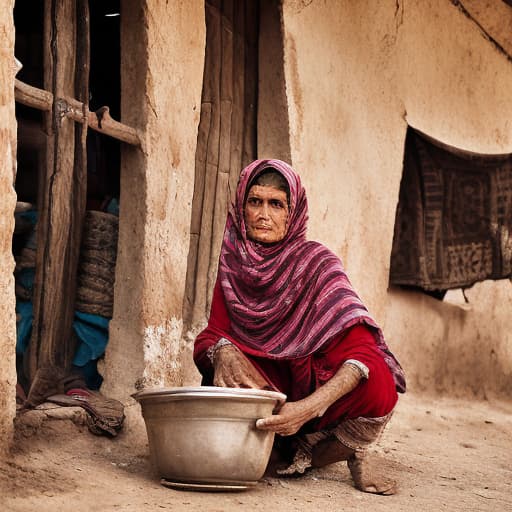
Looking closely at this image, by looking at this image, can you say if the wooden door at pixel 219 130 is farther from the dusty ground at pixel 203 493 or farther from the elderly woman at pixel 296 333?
the dusty ground at pixel 203 493

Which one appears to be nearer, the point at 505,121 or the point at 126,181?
the point at 126,181

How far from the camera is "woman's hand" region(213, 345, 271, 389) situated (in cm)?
349

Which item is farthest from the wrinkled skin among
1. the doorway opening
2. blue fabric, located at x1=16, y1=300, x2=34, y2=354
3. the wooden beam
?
the wooden beam

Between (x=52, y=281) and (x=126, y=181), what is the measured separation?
55 centimetres

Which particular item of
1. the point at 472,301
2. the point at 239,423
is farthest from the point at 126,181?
the point at 472,301

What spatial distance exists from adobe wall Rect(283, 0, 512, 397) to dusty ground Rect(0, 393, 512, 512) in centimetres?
130

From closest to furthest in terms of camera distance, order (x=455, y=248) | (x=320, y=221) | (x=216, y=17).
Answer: (x=216, y=17), (x=320, y=221), (x=455, y=248)

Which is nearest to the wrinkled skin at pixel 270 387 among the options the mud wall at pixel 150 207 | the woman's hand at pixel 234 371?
the woman's hand at pixel 234 371

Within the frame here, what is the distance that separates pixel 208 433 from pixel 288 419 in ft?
0.97

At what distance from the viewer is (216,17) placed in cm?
495

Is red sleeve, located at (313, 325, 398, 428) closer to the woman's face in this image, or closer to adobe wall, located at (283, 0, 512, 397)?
the woman's face

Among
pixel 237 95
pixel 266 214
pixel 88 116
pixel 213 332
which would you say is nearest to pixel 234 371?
pixel 213 332

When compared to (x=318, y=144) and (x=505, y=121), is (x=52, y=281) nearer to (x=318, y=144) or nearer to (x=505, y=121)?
(x=318, y=144)

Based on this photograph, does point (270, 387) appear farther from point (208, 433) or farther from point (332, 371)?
point (208, 433)
